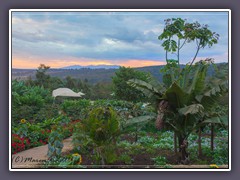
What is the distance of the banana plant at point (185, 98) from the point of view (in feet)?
26.3

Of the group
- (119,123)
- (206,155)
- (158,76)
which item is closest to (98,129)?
(119,123)

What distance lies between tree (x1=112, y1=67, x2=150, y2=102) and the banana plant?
1.98ft

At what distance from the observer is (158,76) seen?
855 cm

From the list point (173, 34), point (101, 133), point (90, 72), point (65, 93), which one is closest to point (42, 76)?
point (90, 72)

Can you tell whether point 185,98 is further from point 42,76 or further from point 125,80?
point 42,76

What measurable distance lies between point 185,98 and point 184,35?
4.34ft

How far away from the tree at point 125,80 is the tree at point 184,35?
0.83m

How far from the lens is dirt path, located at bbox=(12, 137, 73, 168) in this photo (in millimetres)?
7832

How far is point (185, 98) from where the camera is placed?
809 cm

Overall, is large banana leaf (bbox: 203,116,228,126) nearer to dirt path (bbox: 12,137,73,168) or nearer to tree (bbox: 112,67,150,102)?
tree (bbox: 112,67,150,102)
